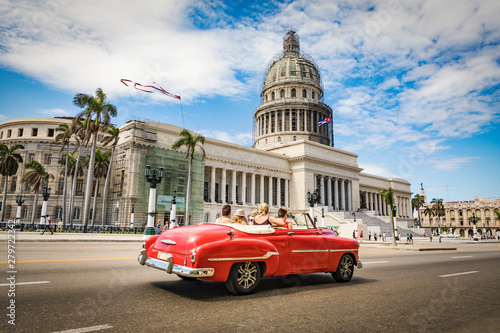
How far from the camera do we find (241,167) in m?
53.6

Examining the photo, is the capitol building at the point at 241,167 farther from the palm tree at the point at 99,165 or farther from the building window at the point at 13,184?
the palm tree at the point at 99,165

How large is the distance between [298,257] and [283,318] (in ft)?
7.10

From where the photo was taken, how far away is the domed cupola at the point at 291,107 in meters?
77.6

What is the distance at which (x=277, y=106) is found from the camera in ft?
258

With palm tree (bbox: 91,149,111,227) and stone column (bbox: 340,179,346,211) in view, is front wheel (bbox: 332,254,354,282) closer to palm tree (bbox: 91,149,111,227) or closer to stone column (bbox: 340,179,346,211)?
palm tree (bbox: 91,149,111,227)

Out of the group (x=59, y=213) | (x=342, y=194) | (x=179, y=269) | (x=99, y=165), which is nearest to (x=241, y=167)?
(x=99, y=165)

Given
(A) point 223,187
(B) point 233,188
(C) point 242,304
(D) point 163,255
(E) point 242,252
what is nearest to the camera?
(C) point 242,304

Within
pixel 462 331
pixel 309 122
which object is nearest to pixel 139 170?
pixel 462 331

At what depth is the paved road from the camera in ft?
13.3

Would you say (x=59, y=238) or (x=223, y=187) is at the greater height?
(x=223, y=187)

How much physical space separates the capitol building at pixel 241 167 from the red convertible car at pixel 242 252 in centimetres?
3641

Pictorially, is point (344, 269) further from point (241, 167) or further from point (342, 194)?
point (342, 194)

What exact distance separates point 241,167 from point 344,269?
46.4m

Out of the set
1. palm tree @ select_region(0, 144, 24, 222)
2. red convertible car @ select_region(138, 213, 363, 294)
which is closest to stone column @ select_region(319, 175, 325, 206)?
palm tree @ select_region(0, 144, 24, 222)
